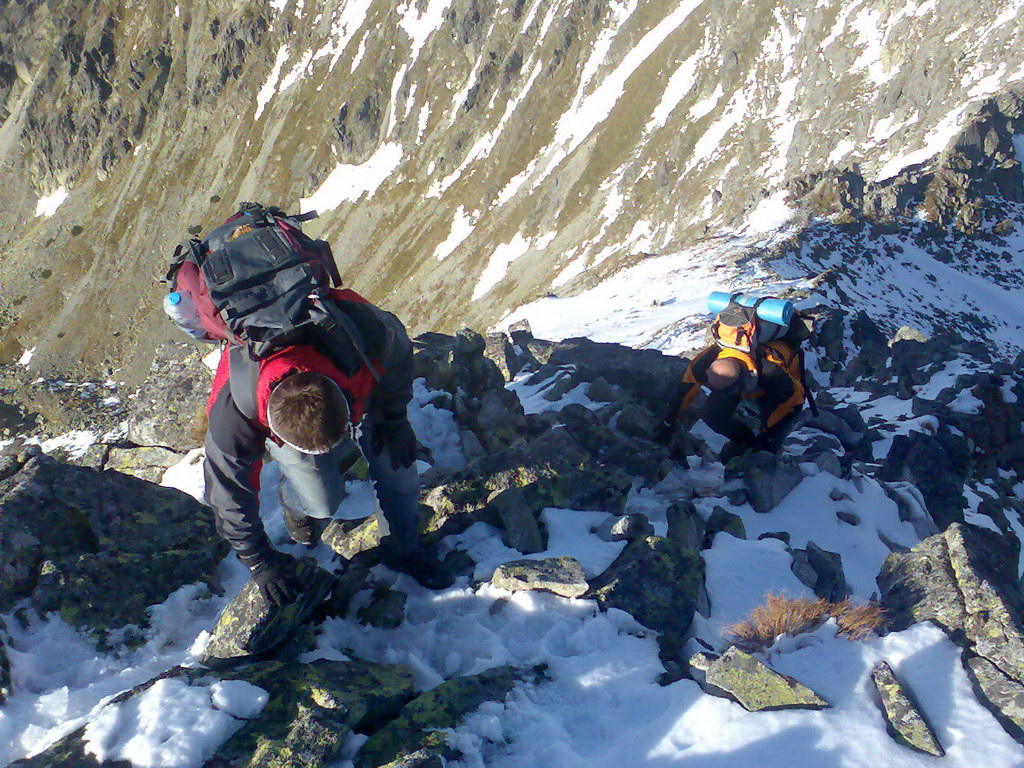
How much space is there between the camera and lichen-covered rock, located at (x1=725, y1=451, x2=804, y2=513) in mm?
9531

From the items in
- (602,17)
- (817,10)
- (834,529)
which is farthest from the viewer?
(602,17)

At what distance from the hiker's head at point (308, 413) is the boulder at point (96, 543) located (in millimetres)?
3068

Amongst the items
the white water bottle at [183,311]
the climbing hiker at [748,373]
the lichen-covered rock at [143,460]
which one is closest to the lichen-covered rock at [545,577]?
the white water bottle at [183,311]

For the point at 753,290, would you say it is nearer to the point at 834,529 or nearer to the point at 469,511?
the point at 834,529

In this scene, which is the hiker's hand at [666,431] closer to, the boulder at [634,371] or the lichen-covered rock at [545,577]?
the boulder at [634,371]

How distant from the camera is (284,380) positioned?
455 cm

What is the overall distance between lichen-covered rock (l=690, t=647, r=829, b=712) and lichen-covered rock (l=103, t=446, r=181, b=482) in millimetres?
8311

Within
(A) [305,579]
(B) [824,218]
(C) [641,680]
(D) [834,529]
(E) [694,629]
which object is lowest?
(B) [824,218]

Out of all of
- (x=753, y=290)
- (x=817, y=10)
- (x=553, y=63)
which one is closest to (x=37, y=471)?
(x=753, y=290)

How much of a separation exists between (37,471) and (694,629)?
6.83m

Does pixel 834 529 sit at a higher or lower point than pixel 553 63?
lower

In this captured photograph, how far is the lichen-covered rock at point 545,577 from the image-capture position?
20.5ft

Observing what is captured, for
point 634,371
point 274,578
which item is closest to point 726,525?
point 634,371

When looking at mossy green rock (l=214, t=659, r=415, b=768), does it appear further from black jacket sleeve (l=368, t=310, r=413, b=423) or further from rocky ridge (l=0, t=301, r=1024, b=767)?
black jacket sleeve (l=368, t=310, r=413, b=423)
